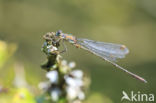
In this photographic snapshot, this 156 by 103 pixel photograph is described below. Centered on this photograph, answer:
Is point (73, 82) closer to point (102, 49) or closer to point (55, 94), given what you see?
point (55, 94)

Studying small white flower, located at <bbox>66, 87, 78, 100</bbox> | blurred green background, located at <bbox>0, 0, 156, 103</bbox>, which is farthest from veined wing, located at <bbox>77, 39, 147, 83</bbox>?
blurred green background, located at <bbox>0, 0, 156, 103</bbox>

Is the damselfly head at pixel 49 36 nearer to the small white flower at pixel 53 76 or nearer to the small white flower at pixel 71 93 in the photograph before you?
the small white flower at pixel 53 76

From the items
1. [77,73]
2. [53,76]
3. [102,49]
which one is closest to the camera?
[53,76]

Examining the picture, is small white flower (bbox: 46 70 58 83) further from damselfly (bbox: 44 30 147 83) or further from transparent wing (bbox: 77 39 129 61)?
transparent wing (bbox: 77 39 129 61)

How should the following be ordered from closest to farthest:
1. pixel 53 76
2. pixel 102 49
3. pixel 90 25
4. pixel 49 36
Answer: pixel 49 36 < pixel 53 76 < pixel 102 49 < pixel 90 25

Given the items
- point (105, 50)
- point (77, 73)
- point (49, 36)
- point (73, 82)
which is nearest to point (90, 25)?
point (105, 50)

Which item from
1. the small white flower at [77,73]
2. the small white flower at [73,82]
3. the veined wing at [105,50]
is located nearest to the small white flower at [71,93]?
the small white flower at [73,82]

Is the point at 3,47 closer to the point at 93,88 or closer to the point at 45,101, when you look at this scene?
the point at 45,101
